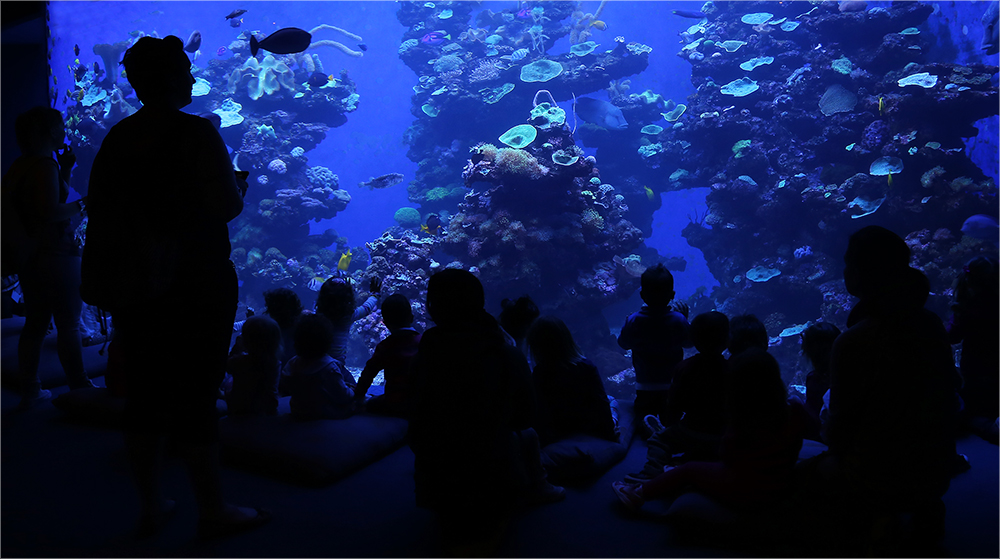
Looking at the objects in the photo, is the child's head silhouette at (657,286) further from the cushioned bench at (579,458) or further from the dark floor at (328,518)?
the dark floor at (328,518)

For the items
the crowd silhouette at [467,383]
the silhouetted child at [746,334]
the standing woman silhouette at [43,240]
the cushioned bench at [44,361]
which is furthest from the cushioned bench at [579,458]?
the cushioned bench at [44,361]

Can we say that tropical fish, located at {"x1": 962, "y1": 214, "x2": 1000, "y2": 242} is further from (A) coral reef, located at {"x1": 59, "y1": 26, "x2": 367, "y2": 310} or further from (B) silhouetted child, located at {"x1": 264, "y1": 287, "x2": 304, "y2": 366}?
(A) coral reef, located at {"x1": 59, "y1": 26, "x2": 367, "y2": 310}

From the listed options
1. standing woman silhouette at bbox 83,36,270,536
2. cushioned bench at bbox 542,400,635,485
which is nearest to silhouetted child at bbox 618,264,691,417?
cushioned bench at bbox 542,400,635,485

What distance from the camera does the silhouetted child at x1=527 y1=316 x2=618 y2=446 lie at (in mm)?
3004

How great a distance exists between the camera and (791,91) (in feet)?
46.4

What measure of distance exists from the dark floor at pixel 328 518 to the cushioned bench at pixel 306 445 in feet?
0.22

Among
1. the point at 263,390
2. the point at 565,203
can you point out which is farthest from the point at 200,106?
the point at 263,390

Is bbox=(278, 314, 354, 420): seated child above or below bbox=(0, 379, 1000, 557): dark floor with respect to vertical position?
above

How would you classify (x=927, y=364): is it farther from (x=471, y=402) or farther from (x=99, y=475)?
(x=99, y=475)

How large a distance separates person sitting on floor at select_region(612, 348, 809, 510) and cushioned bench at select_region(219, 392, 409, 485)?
6.25 feet

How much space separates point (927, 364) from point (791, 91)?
15.3m

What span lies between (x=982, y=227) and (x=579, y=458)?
10143 mm

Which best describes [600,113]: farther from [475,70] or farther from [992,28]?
[992,28]

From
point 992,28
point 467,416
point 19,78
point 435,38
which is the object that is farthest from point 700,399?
point 435,38
